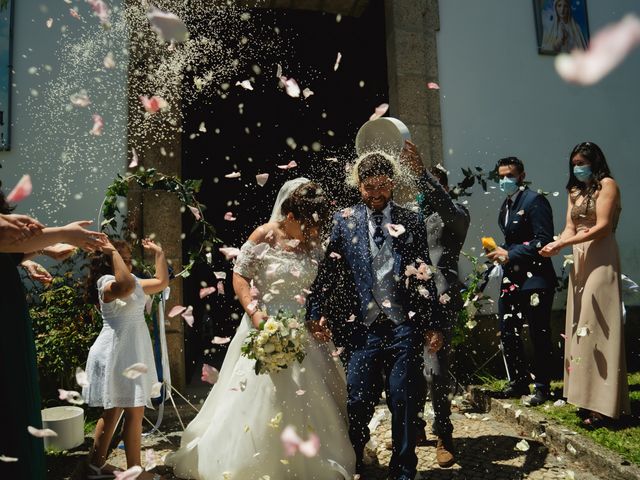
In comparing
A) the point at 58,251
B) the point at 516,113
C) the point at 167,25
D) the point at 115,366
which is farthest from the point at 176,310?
the point at 516,113

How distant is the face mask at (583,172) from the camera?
3816 millimetres

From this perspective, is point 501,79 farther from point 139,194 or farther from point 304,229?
point 139,194

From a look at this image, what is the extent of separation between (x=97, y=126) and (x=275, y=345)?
10.9 ft

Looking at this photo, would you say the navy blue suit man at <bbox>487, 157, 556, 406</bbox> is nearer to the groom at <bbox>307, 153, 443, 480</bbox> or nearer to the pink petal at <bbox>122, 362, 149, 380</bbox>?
the groom at <bbox>307, 153, 443, 480</bbox>

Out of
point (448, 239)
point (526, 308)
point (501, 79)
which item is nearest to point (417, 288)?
point (448, 239)

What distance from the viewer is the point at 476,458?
3545 millimetres

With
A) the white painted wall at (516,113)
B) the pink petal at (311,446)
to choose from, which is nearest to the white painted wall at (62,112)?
the pink petal at (311,446)

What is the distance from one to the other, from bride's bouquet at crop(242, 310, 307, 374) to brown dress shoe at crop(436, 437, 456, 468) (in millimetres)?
1161

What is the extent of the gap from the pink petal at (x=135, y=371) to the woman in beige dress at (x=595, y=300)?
278cm

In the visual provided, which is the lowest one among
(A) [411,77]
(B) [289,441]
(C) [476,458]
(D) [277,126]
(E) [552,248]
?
(C) [476,458]

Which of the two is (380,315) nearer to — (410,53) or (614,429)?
(614,429)

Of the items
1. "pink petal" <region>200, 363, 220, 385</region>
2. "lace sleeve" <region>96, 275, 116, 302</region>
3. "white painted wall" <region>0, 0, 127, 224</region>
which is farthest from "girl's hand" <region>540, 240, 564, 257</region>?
"white painted wall" <region>0, 0, 127, 224</region>

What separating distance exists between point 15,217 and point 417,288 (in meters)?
2.08

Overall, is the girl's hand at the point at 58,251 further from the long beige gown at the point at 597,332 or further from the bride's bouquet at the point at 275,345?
the long beige gown at the point at 597,332
